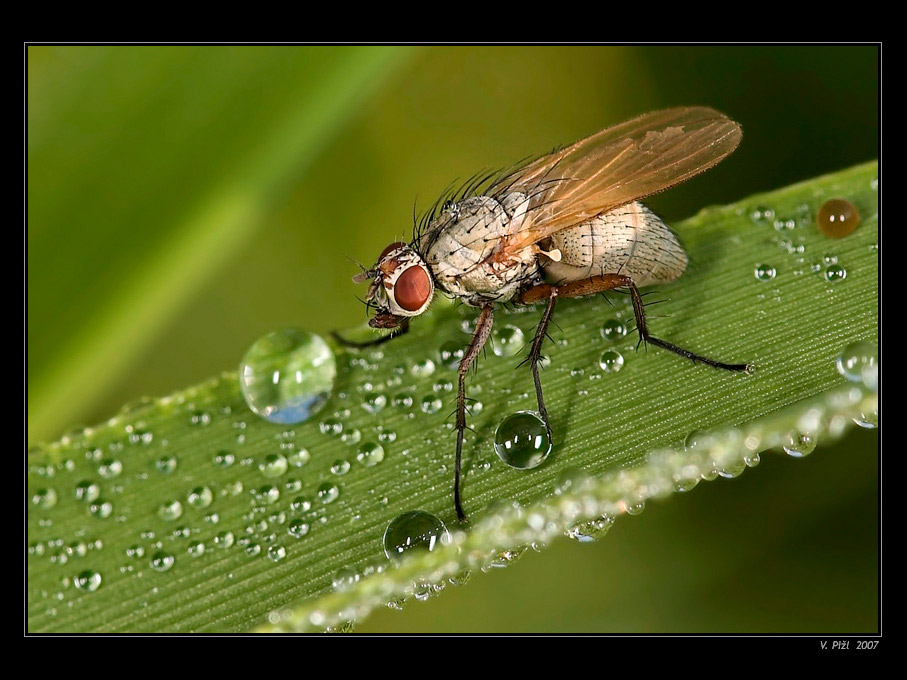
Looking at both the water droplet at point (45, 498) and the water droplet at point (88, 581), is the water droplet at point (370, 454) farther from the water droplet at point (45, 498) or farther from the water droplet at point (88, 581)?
the water droplet at point (45, 498)

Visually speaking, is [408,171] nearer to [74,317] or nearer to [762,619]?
[74,317]

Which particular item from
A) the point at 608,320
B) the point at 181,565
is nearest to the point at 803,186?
the point at 608,320

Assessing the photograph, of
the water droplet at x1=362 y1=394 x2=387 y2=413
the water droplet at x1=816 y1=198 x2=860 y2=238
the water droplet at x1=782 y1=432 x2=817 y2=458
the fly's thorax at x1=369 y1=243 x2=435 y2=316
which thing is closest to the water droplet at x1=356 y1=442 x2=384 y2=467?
the water droplet at x1=362 y1=394 x2=387 y2=413

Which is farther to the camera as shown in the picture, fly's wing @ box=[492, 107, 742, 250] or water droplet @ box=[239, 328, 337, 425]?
fly's wing @ box=[492, 107, 742, 250]

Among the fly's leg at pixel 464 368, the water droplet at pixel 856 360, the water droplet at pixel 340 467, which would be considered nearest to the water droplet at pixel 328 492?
the water droplet at pixel 340 467

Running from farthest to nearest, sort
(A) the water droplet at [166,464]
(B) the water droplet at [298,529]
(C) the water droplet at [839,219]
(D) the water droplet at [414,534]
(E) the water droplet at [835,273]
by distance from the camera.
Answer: (C) the water droplet at [839,219] → (E) the water droplet at [835,273] → (A) the water droplet at [166,464] → (B) the water droplet at [298,529] → (D) the water droplet at [414,534]

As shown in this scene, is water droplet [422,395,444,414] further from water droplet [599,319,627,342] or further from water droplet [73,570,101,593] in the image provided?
water droplet [73,570,101,593]

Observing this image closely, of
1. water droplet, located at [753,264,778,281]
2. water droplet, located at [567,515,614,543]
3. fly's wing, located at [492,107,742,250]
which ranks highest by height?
fly's wing, located at [492,107,742,250]
